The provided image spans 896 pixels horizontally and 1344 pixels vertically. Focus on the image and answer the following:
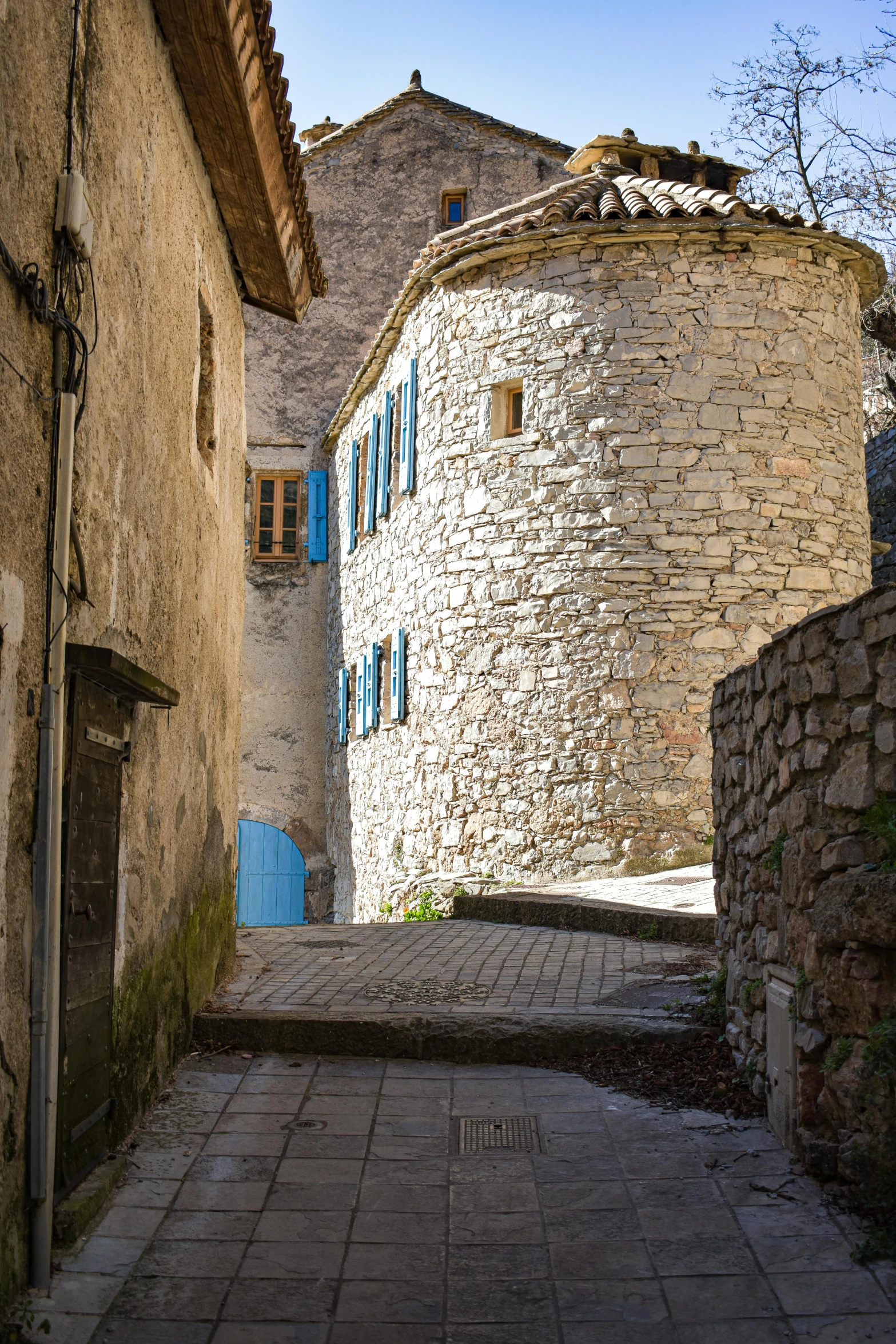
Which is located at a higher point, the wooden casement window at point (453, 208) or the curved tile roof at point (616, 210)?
the wooden casement window at point (453, 208)

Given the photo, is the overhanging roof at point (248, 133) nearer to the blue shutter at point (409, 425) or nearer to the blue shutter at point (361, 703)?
the blue shutter at point (409, 425)

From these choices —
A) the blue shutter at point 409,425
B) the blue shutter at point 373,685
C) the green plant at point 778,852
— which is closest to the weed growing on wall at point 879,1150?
the green plant at point 778,852

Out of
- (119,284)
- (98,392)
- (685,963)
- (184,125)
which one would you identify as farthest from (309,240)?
(685,963)

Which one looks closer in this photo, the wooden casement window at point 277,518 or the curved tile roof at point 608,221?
the curved tile roof at point 608,221

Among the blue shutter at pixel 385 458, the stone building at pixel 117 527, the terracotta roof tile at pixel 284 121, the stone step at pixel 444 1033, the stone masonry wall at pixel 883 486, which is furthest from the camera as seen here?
the stone masonry wall at pixel 883 486

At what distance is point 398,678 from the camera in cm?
1223

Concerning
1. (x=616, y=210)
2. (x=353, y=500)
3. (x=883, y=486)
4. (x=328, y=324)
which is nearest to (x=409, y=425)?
(x=616, y=210)

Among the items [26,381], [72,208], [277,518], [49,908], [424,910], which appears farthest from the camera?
[277,518]

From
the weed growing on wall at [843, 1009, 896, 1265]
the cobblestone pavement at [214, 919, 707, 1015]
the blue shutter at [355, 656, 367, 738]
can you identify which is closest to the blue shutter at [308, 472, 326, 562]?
the blue shutter at [355, 656, 367, 738]

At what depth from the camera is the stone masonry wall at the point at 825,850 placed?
315 cm

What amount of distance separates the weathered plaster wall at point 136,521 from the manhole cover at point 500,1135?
1.12 metres

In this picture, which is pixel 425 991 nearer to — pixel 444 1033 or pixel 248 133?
pixel 444 1033

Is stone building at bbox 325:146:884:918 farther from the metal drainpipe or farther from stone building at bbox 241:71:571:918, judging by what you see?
the metal drainpipe

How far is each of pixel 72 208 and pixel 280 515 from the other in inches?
558
